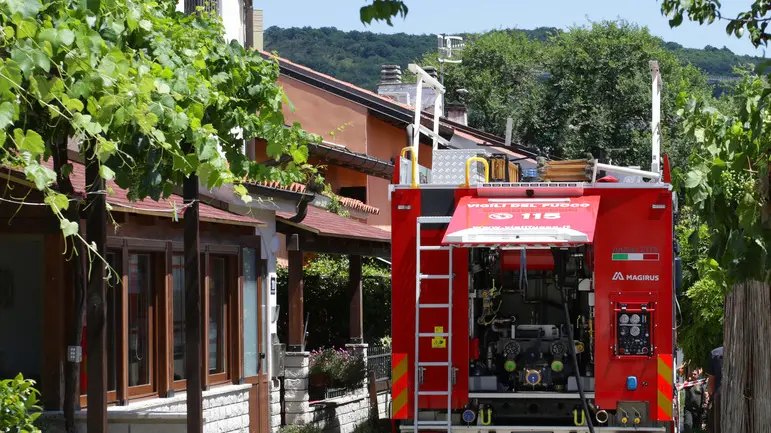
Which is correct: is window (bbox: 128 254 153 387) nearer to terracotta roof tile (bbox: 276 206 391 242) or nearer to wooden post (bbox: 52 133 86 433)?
wooden post (bbox: 52 133 86 433)

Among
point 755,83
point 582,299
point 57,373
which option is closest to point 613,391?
point 582,299

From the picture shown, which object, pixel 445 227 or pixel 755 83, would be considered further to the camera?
pixel 445 227

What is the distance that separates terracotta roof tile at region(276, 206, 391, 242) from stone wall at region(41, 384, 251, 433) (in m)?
2.82

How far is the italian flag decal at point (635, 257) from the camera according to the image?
11391 mm

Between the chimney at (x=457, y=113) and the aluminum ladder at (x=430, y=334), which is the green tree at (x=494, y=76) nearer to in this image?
the chimney at (x=457, y=113)

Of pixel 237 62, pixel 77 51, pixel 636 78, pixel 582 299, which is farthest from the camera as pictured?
pixel 636 78

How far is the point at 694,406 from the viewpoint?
58.0 feet

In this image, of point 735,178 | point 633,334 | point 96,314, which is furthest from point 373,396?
point 735,178

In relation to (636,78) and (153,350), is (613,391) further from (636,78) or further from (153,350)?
(636,78)

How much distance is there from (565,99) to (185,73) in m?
44.0

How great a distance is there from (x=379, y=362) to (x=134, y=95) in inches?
607

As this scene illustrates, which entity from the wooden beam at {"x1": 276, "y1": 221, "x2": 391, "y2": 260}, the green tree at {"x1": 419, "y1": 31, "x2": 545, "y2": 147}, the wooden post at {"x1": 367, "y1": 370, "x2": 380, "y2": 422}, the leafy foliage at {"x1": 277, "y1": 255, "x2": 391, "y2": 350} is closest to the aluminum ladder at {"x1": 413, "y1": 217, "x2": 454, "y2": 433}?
the wooden beam at {"x1": 276, "y1": 221, "x2": 391, "y2": 260}

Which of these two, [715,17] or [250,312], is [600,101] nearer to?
[250,312]

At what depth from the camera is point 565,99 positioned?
2061 inches
